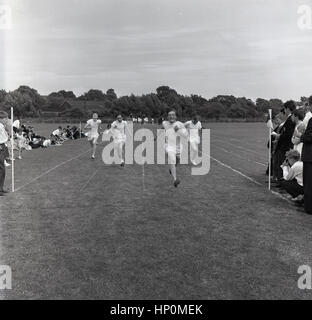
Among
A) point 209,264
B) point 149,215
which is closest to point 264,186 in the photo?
point 149,215

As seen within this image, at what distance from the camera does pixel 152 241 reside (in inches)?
307

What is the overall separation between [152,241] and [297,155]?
5.03 metres

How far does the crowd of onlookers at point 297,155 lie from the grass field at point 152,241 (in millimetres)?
372

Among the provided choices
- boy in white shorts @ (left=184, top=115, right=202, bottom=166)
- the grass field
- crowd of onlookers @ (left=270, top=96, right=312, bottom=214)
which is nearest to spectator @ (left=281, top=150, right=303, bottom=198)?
crowd of onlookers @ (left=270, top=96, right=312, bottom=214)

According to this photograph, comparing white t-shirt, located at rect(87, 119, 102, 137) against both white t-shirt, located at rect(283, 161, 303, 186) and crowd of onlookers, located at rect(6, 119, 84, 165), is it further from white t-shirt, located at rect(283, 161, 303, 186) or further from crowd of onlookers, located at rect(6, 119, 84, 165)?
white t-shirt, located at rect(283, 161, 303, 186)

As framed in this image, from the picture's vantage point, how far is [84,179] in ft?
50.5

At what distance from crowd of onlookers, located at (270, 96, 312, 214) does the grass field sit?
372 mm

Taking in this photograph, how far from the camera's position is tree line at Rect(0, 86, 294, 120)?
10325cm

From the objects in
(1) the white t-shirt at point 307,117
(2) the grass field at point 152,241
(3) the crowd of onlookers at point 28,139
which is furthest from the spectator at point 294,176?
(3) the crowd of onlookers at point 28,139

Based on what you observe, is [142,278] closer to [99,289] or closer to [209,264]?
[99,289]

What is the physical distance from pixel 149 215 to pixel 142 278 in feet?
12.4

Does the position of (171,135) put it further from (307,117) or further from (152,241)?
(152,241)

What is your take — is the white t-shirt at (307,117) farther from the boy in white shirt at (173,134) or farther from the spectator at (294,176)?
the boy in white shirt at (173,134)

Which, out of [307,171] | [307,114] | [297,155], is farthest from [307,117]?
[307,171]
